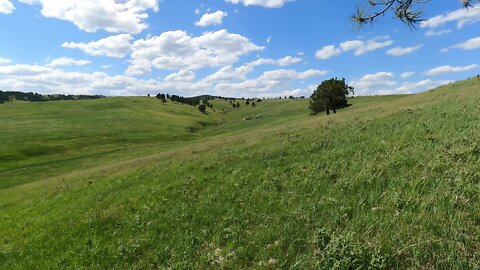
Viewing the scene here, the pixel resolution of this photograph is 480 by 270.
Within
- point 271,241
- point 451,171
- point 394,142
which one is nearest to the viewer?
point 271,241

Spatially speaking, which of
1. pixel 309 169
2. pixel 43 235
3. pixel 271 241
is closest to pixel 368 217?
pixel 271 241

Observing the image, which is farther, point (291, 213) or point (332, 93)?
point (332, 93)

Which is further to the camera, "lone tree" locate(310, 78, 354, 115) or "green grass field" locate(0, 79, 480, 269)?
"lone tree" locate(310, 78, 354, 115)

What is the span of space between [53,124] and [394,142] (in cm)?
12093

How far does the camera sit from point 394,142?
17.3 m

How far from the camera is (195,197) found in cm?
1658

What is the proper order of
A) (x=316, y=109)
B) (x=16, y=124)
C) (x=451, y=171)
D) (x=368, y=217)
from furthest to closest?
1. (x=16, y=124)
2. (x=316, y=109)
3. (x=451, y=171)
4. (x=368, y=217)

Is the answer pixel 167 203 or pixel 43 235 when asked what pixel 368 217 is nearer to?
pixel 167 203

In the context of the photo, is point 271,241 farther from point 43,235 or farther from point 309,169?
point 43,235

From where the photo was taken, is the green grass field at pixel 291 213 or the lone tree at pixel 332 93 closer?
the green grass field at pixel 291 213

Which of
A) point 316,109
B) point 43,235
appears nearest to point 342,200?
point 43,235

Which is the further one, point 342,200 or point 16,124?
point 16,124

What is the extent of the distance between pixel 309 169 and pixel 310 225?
19.4ft

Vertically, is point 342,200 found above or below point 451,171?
below
